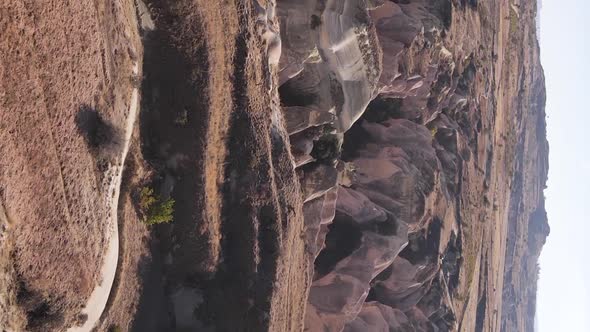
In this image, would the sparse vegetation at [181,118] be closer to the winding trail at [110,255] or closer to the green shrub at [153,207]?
the winding trail at [110,255]

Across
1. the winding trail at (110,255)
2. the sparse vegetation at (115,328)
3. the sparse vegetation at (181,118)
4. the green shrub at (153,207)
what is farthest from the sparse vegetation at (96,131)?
the sparse vegetation at (115,328)

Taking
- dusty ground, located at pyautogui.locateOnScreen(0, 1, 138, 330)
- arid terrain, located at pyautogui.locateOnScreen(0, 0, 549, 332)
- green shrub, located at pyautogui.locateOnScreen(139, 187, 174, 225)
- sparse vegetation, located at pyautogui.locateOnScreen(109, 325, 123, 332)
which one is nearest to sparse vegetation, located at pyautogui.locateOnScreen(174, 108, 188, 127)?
arid terrain, located at pyautogui.locateOnScreen(0, 0, 549, 332)

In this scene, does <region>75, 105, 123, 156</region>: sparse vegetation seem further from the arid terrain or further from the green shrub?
the green shrub

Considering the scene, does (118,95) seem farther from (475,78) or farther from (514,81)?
(514,81)

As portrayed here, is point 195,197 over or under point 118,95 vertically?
under

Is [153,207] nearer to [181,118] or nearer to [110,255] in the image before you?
[110,255]

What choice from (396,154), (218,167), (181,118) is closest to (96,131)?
(181,118)

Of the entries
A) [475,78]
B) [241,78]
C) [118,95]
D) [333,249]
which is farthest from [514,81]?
[118,95]
